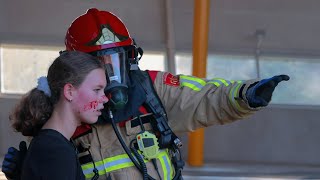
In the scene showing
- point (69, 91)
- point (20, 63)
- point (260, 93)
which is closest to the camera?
point (69, 91)

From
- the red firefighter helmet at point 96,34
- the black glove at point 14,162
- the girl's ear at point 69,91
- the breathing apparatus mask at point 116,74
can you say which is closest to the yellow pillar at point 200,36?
the red firefighter helmet at point 96,34

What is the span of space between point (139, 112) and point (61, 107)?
1.37 feet

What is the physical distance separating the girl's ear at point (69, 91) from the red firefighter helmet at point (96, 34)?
454 mm

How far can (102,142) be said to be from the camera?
6.97ft

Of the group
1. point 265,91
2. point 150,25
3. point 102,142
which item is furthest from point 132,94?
point 150,25

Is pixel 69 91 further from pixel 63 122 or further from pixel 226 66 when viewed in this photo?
pixel 226 66

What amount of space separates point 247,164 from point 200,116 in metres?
3.16

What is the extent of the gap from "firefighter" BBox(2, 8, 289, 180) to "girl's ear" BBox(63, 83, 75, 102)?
0.30 metres

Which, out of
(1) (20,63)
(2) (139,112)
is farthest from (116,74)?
(1) (20,63)

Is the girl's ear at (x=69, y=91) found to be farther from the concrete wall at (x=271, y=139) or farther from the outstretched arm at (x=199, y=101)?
the concrete wall at (x=271, y=139)

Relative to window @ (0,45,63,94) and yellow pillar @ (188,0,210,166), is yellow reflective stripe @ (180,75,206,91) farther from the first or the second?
window @ (0,45,63,94)

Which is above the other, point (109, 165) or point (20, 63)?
point (20, 63)

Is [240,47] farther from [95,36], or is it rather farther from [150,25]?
[95,36]

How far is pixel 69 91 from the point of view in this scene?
5.86 feet
